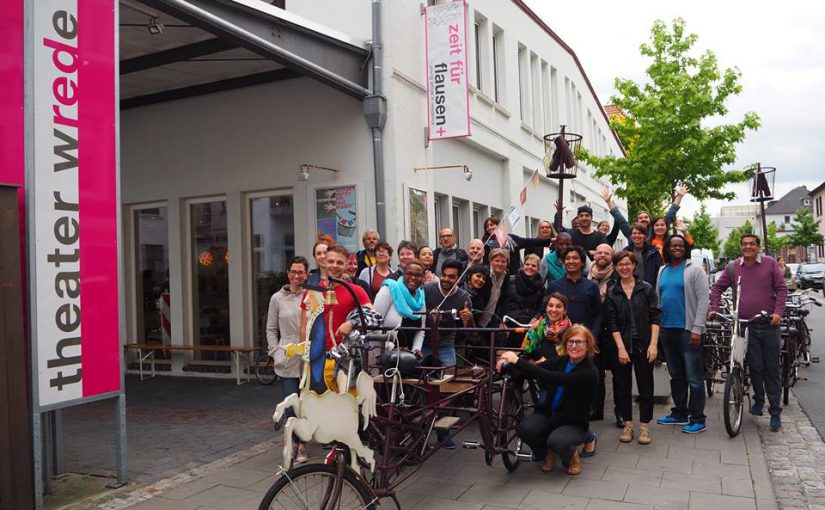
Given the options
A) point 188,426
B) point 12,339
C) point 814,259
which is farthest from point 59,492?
point 814,259

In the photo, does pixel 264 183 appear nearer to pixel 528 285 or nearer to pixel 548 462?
pixel 528 285

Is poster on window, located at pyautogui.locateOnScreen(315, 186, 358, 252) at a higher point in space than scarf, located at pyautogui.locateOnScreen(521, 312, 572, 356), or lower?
higher

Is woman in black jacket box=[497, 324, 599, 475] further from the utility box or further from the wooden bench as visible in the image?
the wooden bench

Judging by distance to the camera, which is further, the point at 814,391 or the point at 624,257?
the point at 814,391

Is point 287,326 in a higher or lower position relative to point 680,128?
lower

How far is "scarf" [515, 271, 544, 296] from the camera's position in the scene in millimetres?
7215

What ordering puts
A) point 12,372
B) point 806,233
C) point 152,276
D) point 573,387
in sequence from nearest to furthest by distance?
1. point 12,372
2. point 573,387
3. point 152,276
4. point 806,233

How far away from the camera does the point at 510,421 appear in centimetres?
557

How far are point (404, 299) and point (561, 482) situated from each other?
187cm

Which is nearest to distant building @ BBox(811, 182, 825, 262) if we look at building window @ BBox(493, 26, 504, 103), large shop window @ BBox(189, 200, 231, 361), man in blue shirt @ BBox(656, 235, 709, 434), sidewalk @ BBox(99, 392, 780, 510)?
building window @ BBox(493, 26, 504, 103)

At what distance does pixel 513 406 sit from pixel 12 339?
12.2 feet

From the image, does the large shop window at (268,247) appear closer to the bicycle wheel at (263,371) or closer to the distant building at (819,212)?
the bicycle wheel at (263,371)

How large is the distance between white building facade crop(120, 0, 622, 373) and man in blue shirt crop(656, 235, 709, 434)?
404 cm

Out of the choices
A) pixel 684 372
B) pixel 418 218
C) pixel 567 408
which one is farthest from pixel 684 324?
pixel 418 218
